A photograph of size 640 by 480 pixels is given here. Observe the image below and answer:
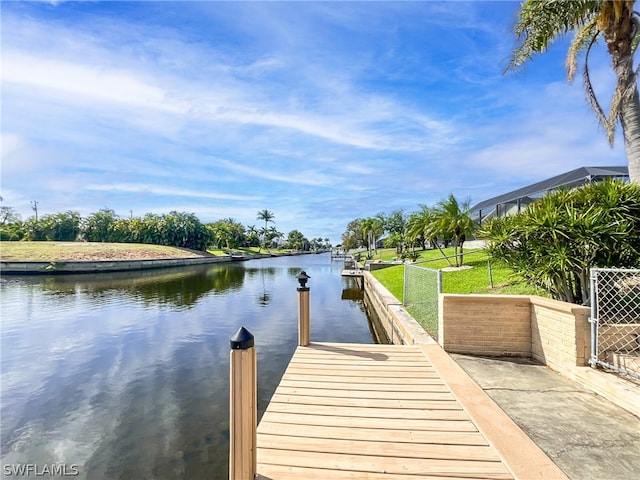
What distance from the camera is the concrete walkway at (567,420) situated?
2.06m

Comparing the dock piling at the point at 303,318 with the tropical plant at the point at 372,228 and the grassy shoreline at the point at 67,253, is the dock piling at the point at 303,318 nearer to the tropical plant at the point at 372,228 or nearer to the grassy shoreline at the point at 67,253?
the grassy shoreline at the point at 67,253

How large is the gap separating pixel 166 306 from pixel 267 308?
4.15m

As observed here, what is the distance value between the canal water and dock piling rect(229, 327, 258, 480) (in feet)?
5.16

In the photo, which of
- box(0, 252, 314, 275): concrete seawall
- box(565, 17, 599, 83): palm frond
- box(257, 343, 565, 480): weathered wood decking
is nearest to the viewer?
box(257, 343, 565, 480): weathered wood decking

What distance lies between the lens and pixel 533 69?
8.43 metres

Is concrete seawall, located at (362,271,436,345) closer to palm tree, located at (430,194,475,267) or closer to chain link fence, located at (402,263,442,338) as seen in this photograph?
chain link fence, located at (402,263,442,338)

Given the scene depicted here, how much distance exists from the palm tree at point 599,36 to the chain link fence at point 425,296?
4334mm

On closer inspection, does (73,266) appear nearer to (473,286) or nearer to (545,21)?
(473,286)

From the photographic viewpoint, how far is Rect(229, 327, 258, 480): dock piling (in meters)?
1.92

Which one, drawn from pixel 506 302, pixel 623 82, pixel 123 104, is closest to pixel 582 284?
pixel 506 302

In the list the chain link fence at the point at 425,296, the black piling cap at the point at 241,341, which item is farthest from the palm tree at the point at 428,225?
the black piling cap at the point at 241,341

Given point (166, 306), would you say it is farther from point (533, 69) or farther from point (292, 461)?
point (533, 69)

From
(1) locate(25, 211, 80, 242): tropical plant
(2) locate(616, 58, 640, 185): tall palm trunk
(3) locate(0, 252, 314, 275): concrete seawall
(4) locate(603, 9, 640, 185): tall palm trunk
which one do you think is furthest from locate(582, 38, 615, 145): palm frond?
(1) locate(25, 211, 80, 242): tropical plant

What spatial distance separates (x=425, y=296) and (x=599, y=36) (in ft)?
26.5
